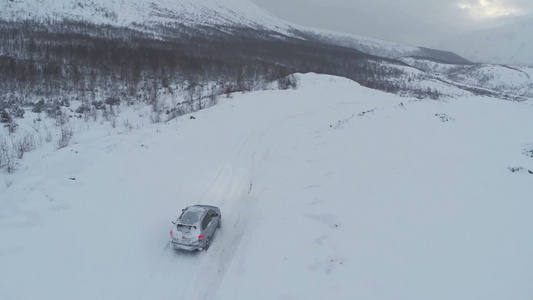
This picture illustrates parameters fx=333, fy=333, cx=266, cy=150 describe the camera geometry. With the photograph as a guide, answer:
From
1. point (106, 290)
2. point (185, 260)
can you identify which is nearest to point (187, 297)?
point (185, 260)

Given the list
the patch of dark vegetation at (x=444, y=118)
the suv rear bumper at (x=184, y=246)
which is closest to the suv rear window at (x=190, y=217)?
the suv rear bumper at (x=184, y=246)

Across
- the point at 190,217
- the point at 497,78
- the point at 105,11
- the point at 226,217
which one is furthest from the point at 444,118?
the point at 497,78

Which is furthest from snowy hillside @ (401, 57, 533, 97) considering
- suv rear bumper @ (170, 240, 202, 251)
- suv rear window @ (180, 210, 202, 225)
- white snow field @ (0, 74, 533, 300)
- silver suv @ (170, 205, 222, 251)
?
suv rear bumper @ (170, 240, 202, 251)

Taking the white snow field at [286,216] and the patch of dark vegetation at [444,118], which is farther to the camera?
the patch of dark vegetation at [444,118]

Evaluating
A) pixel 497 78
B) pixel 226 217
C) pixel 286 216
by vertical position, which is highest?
pixel 497 78

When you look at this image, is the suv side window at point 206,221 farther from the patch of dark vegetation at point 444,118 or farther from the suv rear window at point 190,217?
the patch of dark vegetation at point 444,118

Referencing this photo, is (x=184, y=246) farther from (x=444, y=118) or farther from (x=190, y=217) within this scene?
(x=444, y=118)
